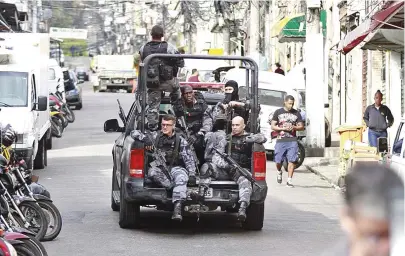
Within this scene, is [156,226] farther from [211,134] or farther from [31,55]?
[31,55]

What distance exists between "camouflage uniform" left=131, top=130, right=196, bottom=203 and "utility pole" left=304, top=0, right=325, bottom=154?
13.8m

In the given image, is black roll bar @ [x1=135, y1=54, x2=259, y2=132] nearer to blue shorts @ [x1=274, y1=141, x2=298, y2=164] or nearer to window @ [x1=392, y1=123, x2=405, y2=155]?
window @ [x1=392, y1=123, x2=405, y2=155]

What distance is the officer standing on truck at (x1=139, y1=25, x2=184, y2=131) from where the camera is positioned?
1350cm

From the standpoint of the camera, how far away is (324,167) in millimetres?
23844

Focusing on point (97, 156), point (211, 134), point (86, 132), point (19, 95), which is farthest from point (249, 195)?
point (86, 132)

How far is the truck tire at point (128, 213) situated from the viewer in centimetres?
1317

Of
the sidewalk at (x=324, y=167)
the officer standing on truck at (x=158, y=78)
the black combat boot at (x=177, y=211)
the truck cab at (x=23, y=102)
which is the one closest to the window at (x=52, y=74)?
the truck cab at (x=23, y=102)

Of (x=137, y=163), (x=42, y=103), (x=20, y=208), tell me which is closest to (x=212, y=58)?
(x=137, y=163)

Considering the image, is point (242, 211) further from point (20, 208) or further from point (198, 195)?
point (20, 208)

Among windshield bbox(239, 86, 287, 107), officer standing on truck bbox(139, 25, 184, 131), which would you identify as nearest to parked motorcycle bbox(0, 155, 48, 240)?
officer standing on truck bbox(139, 25, 184, 131)

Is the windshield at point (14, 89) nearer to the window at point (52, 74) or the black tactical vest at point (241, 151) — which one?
the black tactical vest at point (241, 151)

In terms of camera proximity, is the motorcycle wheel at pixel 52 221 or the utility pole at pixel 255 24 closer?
the motorcycle wheel at pixel 52 221

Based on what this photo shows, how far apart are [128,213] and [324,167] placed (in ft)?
36.6

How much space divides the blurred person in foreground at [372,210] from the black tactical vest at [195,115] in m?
10.6
